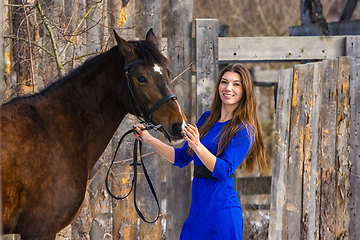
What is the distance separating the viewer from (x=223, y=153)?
2439mm

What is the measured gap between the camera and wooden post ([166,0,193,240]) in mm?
3506

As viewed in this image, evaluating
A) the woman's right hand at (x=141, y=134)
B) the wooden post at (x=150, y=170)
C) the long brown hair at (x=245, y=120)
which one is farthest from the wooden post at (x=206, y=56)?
the woman's right hand at (x=141, y=134)

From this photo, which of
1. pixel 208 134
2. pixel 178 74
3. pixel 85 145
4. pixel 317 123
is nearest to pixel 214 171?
pixel 208 134

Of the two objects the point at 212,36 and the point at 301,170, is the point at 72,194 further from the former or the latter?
the point at 301,170

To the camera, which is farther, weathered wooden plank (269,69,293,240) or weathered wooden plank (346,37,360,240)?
weathered wooden plank (346,37,360,240)

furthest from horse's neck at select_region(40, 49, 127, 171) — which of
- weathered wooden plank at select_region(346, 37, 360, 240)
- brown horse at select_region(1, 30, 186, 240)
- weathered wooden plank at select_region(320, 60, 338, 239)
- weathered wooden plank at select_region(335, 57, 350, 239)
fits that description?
weathered wooden plank at select_region(346, 37, 360, 240)

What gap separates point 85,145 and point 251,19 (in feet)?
36.2

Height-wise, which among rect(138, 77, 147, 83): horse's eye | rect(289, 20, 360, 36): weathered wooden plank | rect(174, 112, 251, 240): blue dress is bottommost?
rect(174, 112, 251, 240): blue dress

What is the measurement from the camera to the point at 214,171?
88.7 inches

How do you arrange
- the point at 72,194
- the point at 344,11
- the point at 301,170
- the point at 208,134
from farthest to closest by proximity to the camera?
the point at 344,11 < the point at 301,170 < the point at 208,134 < the point at 72,194

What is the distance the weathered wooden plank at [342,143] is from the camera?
3.66m

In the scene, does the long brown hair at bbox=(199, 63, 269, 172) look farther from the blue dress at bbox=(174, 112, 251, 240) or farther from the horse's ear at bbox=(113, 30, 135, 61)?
the horse's ear at bbox=(113, 30, 135, 61)

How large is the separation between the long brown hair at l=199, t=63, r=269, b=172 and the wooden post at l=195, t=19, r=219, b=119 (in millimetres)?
780

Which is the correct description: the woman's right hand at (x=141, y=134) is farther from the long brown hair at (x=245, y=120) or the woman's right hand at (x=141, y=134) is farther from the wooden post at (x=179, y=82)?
the wooden post at (x=179, y=82)
